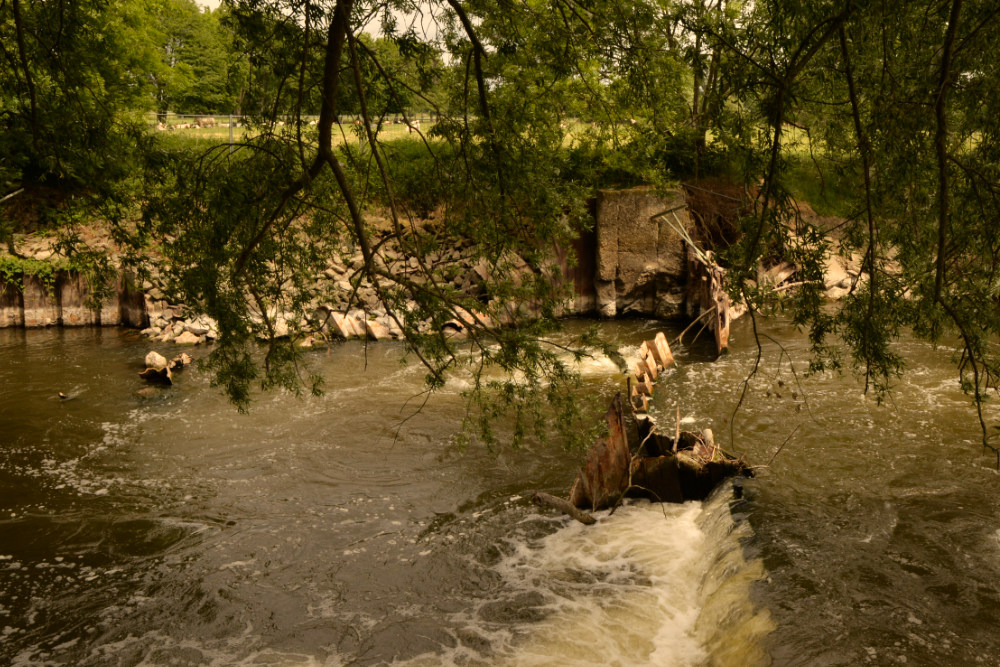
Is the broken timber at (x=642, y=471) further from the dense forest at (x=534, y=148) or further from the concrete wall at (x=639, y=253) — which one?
the concrete wall at (x=639, y=253)

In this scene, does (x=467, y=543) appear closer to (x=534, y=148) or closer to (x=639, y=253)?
(x=534, y=148)

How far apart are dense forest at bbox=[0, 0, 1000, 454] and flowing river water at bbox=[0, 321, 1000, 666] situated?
1.96 m

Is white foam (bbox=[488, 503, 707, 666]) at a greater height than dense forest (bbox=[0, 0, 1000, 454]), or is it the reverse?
dense forest (bbox=[0, 0, 1000, 454])

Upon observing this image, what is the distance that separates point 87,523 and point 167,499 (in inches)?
35.7

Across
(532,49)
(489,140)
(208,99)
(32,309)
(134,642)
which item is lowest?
(134,642)

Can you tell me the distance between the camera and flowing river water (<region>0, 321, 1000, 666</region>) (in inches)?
265

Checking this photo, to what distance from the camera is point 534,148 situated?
22.6 feet

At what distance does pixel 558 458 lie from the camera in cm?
1055

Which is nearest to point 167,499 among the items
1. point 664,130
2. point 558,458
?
point 558,458

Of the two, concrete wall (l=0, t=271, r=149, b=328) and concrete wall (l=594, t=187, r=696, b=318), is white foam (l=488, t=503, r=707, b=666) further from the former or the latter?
concrete wall (l=0, t=271, r=149, b=328)

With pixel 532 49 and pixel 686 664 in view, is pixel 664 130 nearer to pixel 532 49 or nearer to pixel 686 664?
pixel 532 49

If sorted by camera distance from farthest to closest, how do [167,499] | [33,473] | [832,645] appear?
[33,473] < [167,499] < [832,645]

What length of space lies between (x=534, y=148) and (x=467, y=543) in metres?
4.27

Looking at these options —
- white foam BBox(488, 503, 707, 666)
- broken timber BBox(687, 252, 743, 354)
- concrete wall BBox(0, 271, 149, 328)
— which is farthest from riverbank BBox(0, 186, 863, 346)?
white foam BBox(488, 503, 707, 666)
